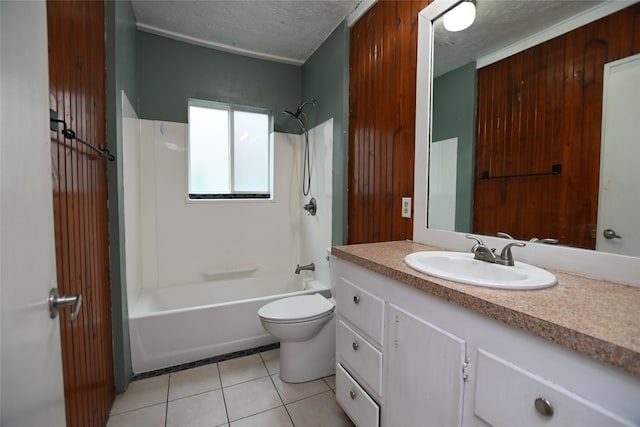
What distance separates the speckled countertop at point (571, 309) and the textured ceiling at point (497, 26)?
96cm

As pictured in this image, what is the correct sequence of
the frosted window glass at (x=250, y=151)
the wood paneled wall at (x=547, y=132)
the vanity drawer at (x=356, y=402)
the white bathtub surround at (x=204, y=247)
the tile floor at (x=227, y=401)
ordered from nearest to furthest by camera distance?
the wood paneled wall at (x=547, y=132) → the vanity drawer at (x=356, y=402) → the tile floor at (x=227, y=401) → the white bathtub surround at (x=204, y=247) → the frosted window glass at (x=250, y=151)

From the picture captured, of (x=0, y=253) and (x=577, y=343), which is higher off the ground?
(x=0, y=253)

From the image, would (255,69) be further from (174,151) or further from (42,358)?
(42,358)

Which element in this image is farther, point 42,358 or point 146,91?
point 146,91

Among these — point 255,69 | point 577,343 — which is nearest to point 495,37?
point 577,343

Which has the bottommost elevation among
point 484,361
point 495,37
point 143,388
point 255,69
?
point 143,388

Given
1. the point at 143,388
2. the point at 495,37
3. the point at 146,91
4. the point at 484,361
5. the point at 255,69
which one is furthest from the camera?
the point at 255,69

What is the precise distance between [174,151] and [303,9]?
1.59 meters

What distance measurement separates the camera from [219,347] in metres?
2.06

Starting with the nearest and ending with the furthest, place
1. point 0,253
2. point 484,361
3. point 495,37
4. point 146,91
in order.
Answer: point 0,253 < point 484,361 < point 495,37 < point 146,91

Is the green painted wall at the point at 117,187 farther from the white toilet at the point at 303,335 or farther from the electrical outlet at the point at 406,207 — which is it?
the electrical outlet at the point at 406,207

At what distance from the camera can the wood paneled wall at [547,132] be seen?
933 millimetres

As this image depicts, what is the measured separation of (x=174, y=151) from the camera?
2508mm

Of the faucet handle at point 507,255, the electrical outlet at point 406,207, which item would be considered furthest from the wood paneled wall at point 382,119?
the faucet handle at point 507,255
